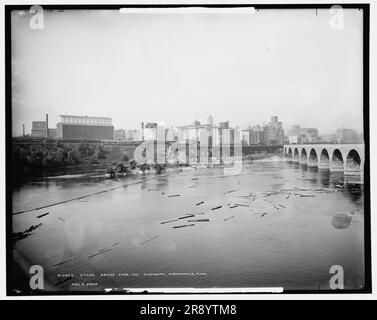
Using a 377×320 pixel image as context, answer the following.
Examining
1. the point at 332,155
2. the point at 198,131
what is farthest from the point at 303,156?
the point at 198,131

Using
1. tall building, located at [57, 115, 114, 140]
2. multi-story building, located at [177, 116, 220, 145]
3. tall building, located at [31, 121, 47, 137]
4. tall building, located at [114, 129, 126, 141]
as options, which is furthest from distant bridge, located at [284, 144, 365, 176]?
tall building, located at [31, 121, 47, 137]

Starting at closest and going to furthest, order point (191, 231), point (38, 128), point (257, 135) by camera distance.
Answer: point (38, 128)
point (191, 231)
point (257, 135)

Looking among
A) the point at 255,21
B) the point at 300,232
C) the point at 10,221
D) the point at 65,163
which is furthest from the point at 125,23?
the point at 300,232

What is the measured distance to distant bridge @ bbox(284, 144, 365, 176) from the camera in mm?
2561

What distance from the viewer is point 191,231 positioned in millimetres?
2684

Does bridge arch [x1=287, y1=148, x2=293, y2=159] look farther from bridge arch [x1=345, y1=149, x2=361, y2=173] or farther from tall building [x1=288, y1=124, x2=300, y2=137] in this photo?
bridge arch [x1=345, y1=149, x2=361, y2=173]

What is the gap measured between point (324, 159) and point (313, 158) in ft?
0.41

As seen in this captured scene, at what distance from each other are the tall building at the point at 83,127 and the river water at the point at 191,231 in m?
0.41

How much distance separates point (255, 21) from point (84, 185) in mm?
2093

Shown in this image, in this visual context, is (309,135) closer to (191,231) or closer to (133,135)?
(191,231)

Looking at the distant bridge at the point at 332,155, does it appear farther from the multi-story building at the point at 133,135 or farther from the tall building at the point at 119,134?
the tall building at the point at 119,134

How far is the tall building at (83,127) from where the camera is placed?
8.45ft

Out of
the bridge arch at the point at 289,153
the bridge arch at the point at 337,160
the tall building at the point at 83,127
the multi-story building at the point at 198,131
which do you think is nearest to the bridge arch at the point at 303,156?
the bridge arch at the point at 289,153
